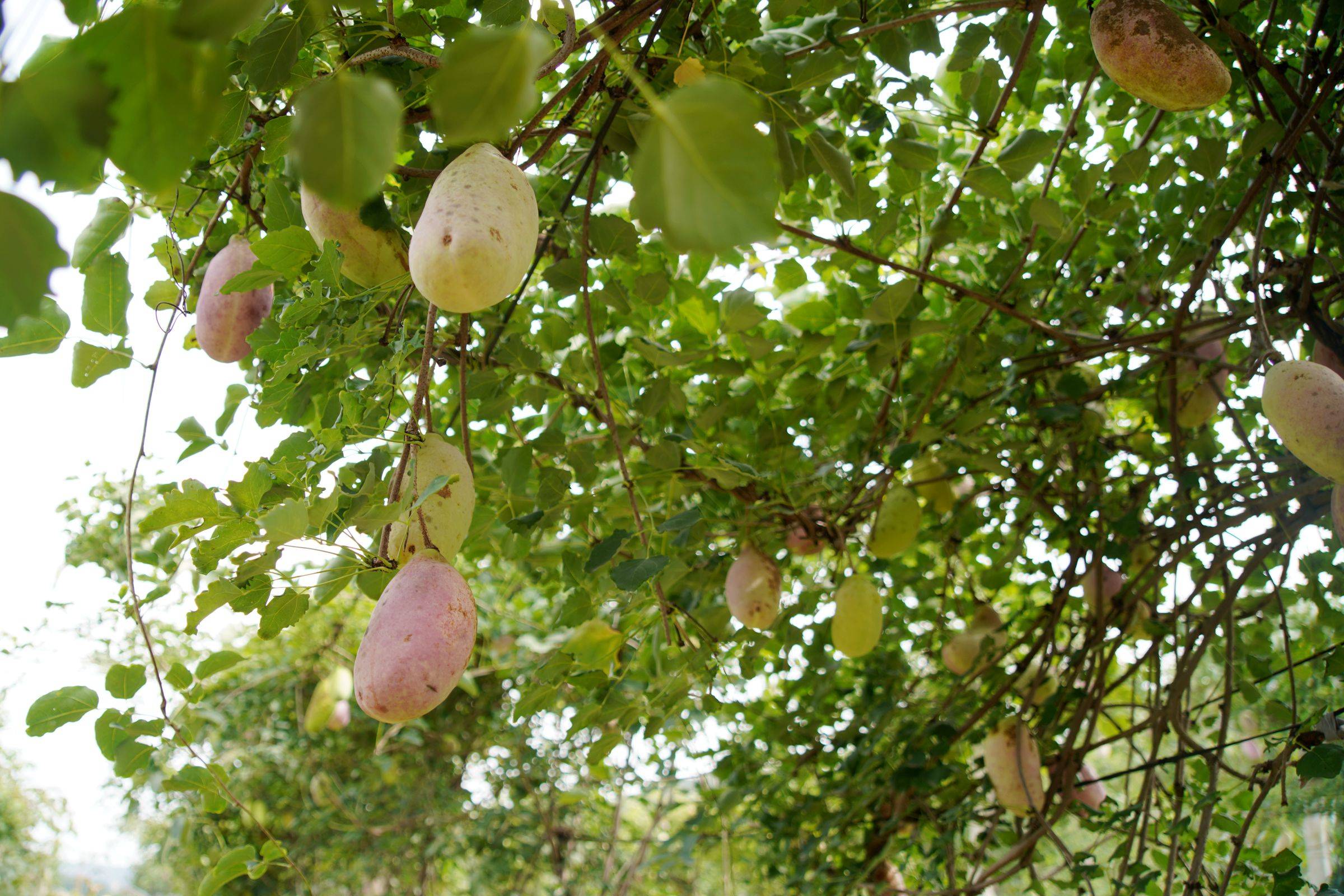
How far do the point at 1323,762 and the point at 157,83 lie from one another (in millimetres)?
1069

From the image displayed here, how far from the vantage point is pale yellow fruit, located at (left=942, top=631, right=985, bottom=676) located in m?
1.59

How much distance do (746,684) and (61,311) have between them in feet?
4.75

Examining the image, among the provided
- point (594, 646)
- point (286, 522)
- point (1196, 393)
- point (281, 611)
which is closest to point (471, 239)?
point (286, 522)

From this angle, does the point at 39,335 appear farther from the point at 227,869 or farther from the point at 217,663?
the point at 227,869

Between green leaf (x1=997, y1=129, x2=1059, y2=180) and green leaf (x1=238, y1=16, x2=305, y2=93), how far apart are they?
691 mm

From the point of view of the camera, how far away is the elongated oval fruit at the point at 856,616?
1272 millimetres

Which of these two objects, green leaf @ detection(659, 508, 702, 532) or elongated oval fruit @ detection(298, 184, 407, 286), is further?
green leaf @ detection(659, 508, 702, 532)

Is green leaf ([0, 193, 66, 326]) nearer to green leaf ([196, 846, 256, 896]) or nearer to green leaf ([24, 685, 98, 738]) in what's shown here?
green leaf ([24, 685, 98, 738])

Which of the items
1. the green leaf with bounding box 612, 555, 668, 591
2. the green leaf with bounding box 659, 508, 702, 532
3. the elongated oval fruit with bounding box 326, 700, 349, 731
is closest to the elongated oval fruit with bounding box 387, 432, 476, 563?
the green leaf with bounding box 612, 555, 668, 591

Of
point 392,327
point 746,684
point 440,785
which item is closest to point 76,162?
point 392,327

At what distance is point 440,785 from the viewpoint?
2.81 metres

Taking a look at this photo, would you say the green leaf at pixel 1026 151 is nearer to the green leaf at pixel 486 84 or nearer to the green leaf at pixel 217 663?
the green leaf at pixel 486 84

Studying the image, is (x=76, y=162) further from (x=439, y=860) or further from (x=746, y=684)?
(x=439, y=860)

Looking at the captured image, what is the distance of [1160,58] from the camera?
73cm
